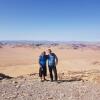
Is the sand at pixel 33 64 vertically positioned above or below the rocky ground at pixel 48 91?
below

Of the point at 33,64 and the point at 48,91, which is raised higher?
the point at 48,91

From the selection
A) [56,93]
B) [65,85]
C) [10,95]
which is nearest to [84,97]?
[56,93]

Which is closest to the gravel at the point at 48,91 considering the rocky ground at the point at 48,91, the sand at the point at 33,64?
the rocky ground at the point at 48,91

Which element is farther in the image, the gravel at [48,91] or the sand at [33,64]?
the sand at [33,64]

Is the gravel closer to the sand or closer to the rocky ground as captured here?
the rocky ground

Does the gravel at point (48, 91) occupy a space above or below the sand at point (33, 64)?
above

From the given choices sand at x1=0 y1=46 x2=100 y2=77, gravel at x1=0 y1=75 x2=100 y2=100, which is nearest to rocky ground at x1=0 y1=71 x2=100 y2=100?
gravel at x1=0 y1=75 x2=100 y2=100

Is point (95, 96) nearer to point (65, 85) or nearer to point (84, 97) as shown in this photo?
point (84, 97)

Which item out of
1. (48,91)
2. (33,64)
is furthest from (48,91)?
(33,64)

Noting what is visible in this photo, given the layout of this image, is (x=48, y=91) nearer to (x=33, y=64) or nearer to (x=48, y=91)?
(x=48, y=91)

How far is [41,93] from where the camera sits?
960 centimetres

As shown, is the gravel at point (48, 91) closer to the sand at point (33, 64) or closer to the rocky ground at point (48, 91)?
the rocky ground at point (48, 91)

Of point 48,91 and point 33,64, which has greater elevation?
point 48,91

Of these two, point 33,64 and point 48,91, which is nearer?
point 48,91
